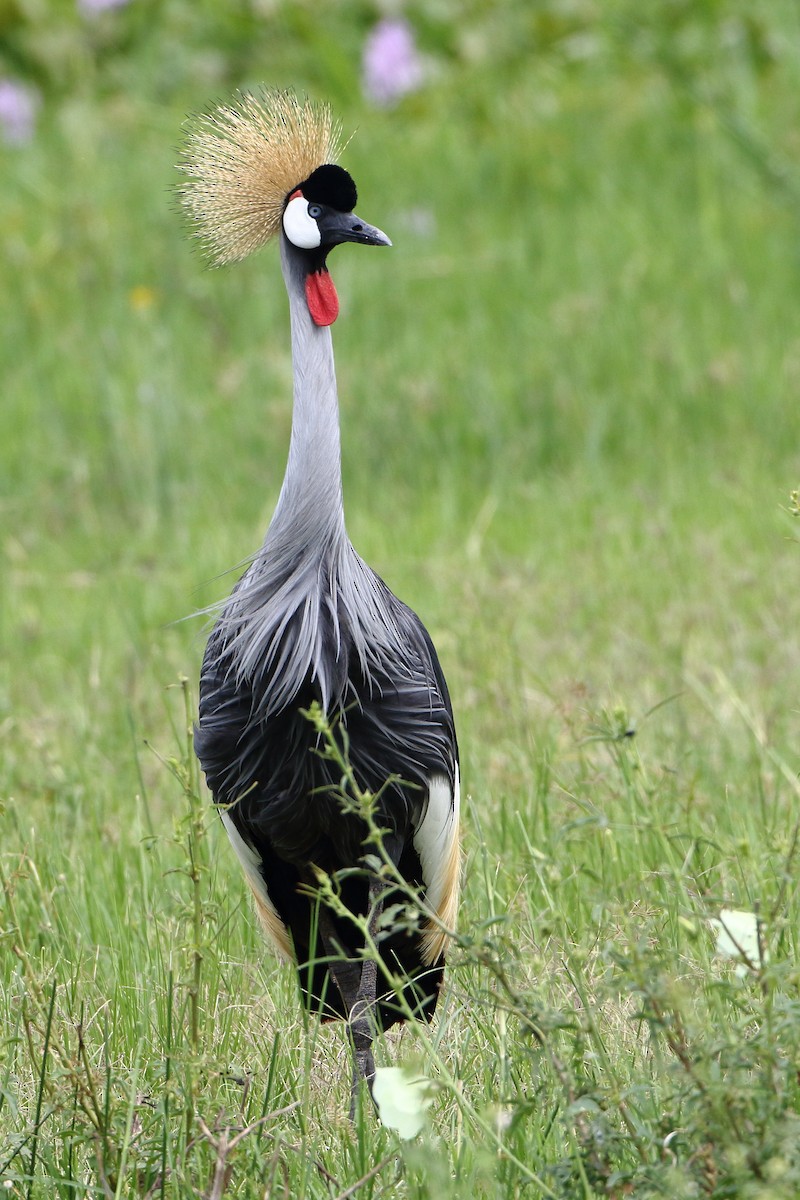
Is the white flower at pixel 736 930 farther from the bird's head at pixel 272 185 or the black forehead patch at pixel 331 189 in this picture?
the black forehead patch at pixel 331 189

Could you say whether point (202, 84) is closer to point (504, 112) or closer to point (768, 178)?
point (504, 112)

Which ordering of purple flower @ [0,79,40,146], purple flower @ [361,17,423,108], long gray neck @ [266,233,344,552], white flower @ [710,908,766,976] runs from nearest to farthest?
white flower @ [710,908,766,976] → long gray neck @ [266,233,344,552] → purple flower @ [361,17,423,108] → purple flower @ [0,79,40,146]

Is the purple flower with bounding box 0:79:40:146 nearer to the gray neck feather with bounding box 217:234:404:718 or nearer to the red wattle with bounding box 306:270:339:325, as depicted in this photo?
the gray neck feather with bounding box 217:234:404:718

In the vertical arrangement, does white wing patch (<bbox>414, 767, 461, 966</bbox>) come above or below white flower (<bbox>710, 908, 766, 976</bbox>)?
below

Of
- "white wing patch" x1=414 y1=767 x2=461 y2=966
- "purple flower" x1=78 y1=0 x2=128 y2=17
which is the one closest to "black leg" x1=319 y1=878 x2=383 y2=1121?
"white wing patch" x1=414 y1=767 x2=461 y2=966

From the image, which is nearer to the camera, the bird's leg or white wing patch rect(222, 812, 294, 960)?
the bird's leg

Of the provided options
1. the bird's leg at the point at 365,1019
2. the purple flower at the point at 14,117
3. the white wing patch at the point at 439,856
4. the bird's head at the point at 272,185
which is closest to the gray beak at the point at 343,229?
the bird's head at the point at 272,185

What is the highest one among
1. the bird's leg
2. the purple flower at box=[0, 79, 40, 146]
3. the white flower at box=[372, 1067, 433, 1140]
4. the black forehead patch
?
the purple flower at box=[0, 79, 40, 146]

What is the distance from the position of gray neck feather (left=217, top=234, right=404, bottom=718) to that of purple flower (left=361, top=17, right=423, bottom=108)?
241 inches

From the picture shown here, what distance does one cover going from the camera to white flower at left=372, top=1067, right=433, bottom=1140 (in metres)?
1.68

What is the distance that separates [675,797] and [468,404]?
3.62 m

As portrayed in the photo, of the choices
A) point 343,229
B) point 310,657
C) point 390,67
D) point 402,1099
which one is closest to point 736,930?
point 402,1099

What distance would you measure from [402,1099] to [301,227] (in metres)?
1.45

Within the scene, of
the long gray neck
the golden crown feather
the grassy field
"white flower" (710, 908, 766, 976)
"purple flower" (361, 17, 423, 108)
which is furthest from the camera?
"purple flower" (361, 17, 423, 108)
